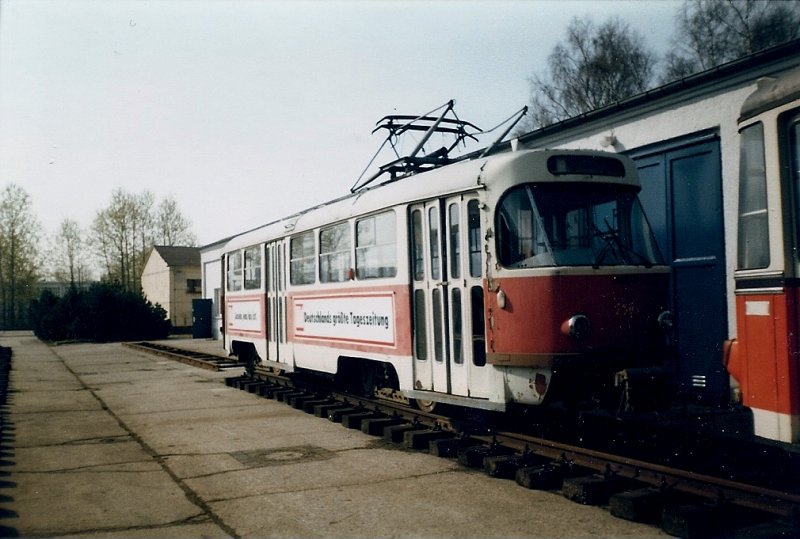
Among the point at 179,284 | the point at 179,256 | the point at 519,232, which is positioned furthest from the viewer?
the point at 179,256

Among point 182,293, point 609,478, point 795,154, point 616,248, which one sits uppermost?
point 795,154

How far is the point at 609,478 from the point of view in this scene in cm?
591

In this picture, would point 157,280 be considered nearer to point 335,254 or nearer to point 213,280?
point 213,280

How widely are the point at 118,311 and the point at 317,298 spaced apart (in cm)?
3396

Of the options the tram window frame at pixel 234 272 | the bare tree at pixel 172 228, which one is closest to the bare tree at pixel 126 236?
the bare tree at pixel 172 228

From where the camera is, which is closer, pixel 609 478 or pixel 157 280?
pixel 609 478

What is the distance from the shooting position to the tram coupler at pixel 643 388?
21.9ft

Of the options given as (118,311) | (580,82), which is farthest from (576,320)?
(118,311)

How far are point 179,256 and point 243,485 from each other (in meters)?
52.0

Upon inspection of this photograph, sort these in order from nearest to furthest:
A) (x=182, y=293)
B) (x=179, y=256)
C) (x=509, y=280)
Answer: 1. (x=509, y=280)
2. (x=182, y=293)
3. (x=179, y=256)

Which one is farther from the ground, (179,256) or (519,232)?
(179,256)

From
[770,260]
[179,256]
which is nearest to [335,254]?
[770,260]

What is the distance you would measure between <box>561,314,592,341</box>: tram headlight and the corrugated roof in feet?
167

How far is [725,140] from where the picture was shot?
400 inches
